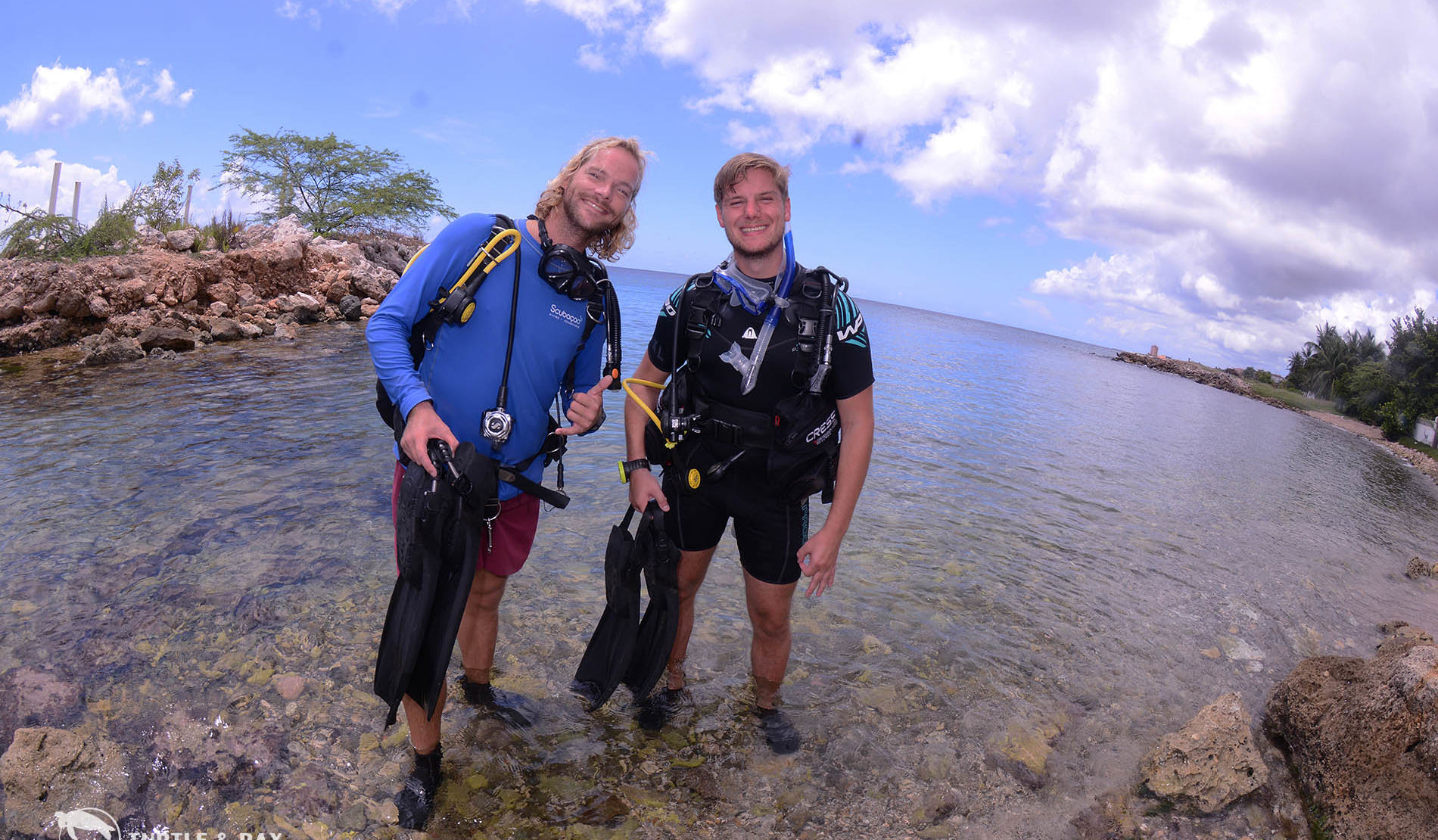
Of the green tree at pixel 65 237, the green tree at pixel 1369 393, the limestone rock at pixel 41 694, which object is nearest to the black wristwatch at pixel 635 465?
the limestone rock at pixel 41 694

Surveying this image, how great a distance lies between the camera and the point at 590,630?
4641 millimetres

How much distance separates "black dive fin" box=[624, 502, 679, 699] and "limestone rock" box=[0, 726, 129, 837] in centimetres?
215

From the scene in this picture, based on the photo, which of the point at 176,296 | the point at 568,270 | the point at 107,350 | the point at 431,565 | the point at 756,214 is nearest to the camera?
the point at 431,565

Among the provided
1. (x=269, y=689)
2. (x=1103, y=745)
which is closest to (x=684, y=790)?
(x=269, y=689)

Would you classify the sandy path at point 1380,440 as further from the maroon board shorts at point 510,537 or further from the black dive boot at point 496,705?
the maroon board shorts at point 510,537

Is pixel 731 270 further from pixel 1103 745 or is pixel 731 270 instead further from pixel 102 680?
pixel 102 680

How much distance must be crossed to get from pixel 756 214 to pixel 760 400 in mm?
800

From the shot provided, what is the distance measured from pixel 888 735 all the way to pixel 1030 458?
974cm

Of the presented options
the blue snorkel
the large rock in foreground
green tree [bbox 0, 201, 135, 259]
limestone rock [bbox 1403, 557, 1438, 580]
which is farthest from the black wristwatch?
green tree [bbox 0, 201, 135, 259]

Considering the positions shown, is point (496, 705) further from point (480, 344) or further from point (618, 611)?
point (480, 344)

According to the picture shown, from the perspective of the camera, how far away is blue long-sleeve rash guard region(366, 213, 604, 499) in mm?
2564

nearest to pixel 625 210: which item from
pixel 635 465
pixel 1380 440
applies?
pixel 635 465

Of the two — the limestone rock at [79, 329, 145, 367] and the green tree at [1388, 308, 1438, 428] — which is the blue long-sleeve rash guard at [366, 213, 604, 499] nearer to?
the limestone rock at [79, 329, 145, 367]

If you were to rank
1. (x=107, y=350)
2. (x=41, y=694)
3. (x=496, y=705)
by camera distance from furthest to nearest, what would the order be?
(x=107, y=350), (x=496, y=705), (x=41, y=694)
